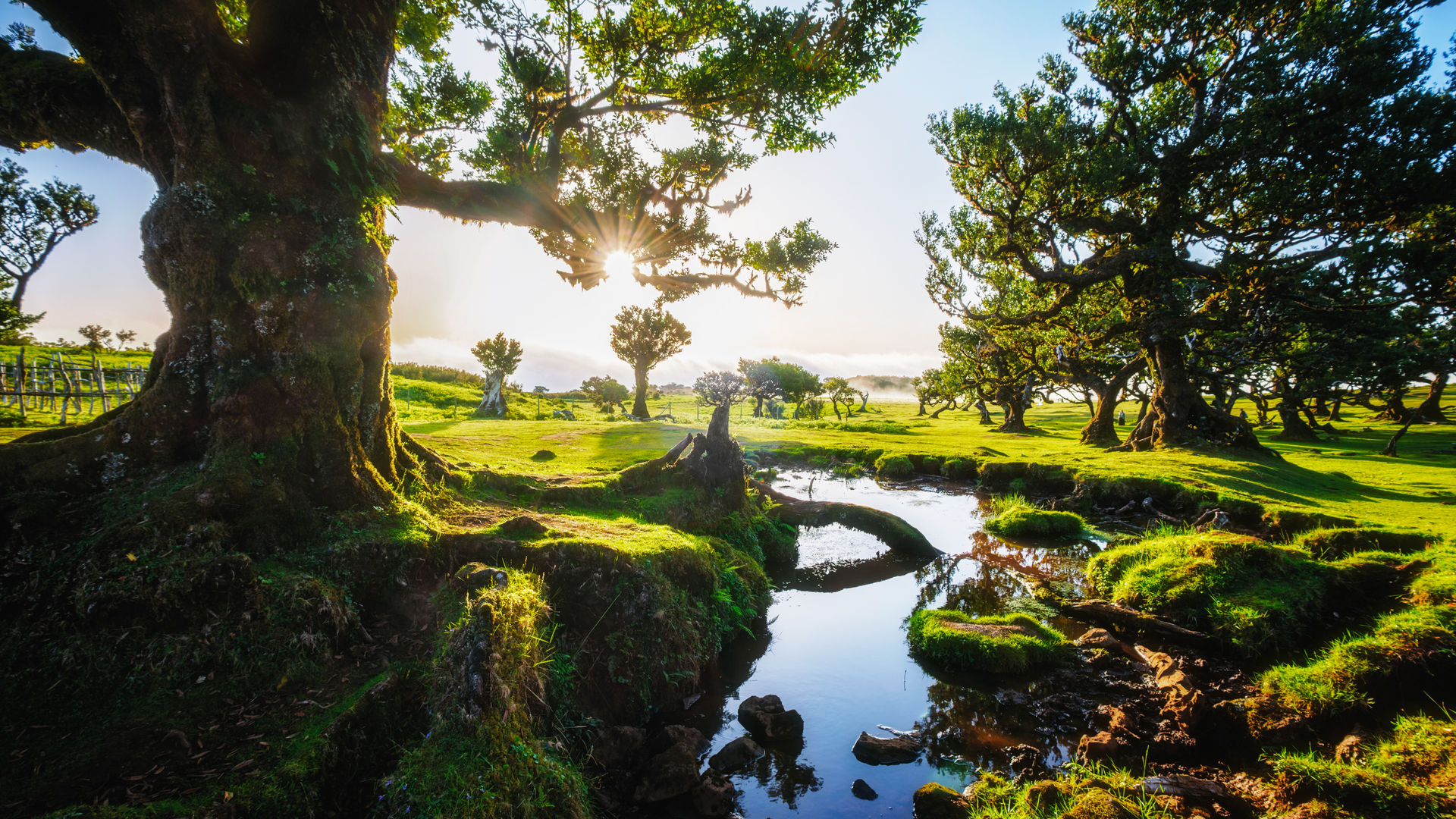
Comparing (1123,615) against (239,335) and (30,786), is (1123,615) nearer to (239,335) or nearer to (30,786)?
(30,786)

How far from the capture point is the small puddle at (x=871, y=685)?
6051mm

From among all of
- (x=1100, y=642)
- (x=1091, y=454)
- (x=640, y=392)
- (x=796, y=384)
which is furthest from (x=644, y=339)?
(x=1100, y=642)

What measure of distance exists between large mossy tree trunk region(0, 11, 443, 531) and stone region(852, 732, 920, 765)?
7731mm

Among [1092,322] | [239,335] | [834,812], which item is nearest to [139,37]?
[239,335]

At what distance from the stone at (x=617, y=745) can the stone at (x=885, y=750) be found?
9.35ft

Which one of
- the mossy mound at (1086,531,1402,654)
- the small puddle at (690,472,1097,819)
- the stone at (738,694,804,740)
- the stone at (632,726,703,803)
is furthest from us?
the mossy mound at (1086,531,1402,654)

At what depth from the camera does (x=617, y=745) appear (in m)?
6.13

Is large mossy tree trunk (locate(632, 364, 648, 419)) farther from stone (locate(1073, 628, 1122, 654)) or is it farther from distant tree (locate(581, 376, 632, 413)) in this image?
stone (locate(1073, 628, 1122, 654))

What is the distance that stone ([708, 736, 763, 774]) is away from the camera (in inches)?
243

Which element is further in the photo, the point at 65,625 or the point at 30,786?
the point at 65,625

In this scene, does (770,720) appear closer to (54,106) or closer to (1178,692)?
(1178,692)

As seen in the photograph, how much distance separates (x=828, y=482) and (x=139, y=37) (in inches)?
934

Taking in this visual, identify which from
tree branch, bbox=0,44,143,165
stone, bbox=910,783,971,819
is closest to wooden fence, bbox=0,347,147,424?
tree branch, bbox=0,44,143,165

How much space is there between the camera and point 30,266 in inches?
1257
